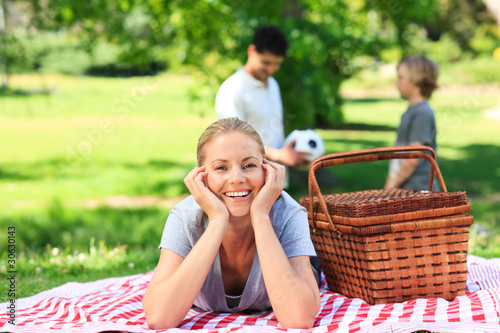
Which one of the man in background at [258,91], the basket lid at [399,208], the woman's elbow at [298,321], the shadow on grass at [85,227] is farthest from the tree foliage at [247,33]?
the woman's elbow at [298,321]

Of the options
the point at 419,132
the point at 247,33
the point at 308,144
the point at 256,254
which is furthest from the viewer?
the point at 247,33

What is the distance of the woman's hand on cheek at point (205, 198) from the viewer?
255 centimetres

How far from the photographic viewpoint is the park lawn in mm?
5246

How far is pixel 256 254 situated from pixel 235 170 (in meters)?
0.46

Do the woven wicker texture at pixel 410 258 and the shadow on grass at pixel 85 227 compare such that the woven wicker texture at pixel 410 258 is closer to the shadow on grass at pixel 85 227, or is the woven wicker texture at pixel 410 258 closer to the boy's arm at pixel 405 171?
the boy's arm at pixel 405 171

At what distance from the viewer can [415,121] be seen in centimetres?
429

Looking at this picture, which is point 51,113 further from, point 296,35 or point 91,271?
point 91,271

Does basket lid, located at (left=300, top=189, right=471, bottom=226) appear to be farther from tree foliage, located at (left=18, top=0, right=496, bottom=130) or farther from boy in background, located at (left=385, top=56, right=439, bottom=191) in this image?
tree foliage, located at (left=18, top=0, right=496, bottom=130)

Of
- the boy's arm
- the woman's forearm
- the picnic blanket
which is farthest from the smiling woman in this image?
the boy's arm

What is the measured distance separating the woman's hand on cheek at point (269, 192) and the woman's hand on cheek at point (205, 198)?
14 centimetres

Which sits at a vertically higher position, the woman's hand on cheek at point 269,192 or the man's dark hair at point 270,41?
the man's dark hair at point 270,41

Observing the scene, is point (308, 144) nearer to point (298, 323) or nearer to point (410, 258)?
point (410, 258)

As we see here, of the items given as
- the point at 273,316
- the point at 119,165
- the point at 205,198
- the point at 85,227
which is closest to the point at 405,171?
the point at 273,316

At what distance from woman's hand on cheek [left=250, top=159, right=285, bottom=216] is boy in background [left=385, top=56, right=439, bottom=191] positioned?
1.93m
